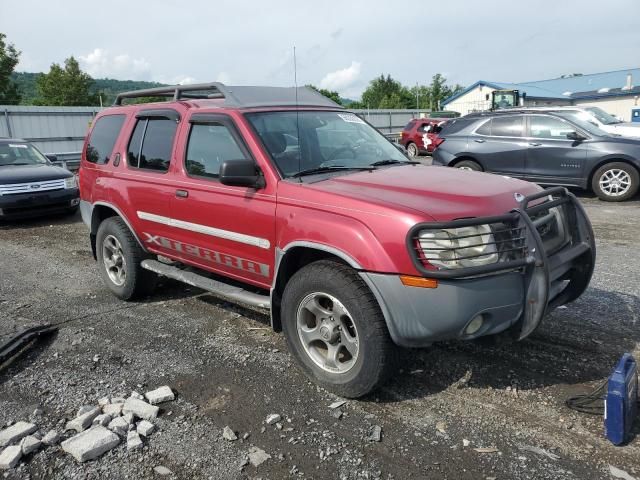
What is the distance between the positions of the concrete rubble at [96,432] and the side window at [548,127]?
975 cm

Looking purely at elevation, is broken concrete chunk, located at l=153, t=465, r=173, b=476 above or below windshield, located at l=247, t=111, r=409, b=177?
below

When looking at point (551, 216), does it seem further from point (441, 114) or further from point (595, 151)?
point (441, 114)

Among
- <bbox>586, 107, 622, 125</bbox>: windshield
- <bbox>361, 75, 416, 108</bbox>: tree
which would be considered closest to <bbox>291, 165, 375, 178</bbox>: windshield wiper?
<bbox>586, 107, 622, 125</bbox>: windshield

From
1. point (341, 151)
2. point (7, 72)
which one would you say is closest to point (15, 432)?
point (341, 151)

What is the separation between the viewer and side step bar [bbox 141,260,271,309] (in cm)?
398

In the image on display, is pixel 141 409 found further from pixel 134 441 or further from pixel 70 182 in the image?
pixel 70 182

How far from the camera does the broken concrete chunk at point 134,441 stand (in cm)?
301

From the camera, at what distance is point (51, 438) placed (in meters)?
3.08

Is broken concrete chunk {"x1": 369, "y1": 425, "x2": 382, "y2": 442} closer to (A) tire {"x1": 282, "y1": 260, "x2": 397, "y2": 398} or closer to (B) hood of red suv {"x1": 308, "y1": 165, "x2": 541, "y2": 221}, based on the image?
(A) tire {"x1": 282, "y1": 260, "x2": 397, "y2": 398}

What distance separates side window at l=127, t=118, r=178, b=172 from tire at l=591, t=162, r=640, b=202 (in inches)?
345

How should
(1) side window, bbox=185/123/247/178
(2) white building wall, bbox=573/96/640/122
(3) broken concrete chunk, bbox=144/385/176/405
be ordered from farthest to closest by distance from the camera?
(2) white building wall, bbox=573/96/640/122, (1) side window, bbox=185/123/247/178, (3) broken concrete chunk, bbox=144/385/176/405

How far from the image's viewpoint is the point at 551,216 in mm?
3646

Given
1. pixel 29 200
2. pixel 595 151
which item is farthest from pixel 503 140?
pixel 29 200

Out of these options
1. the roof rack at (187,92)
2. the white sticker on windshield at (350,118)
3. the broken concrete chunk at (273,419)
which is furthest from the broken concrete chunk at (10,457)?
the white sticker on windshield at (350,118)
